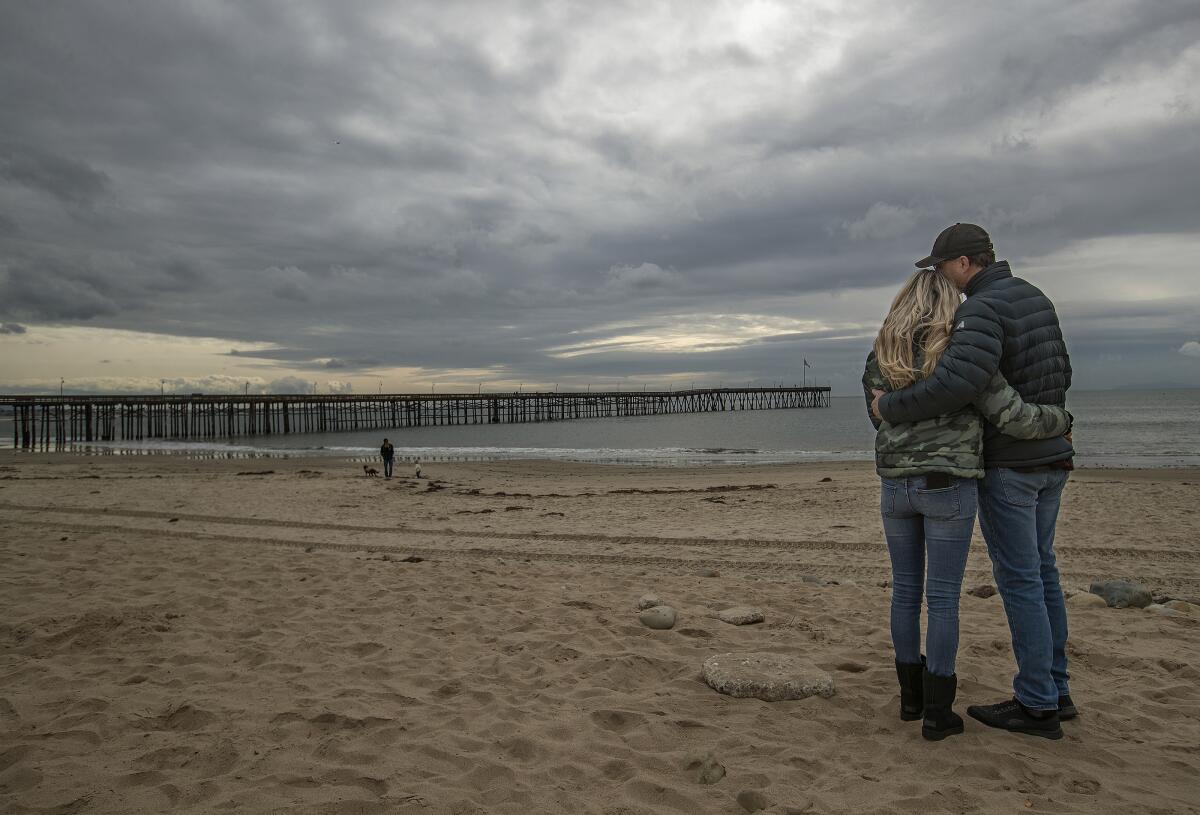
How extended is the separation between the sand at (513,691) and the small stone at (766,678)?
0.08 meters

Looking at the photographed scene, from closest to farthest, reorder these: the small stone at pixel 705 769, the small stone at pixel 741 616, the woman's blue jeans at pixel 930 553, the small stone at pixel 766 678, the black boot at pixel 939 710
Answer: the small stone at pixel 705 769, the woman's blue jeans at pixel 930 553, the black boot at pixel 939 710, the small stone at pixel 766 678, the small stone at pixel 741 616

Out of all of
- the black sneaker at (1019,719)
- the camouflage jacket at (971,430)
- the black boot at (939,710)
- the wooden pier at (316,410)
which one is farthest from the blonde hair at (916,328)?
the wooden pier at (316,410)

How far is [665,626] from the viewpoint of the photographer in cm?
487

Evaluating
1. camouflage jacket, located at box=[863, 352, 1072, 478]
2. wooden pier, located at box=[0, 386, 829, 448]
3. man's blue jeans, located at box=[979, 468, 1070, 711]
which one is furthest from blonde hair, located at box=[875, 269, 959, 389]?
wooden pier, located at box=[0, 386, 829, 448]

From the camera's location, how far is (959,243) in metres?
3.18

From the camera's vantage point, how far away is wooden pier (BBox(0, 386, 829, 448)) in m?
54.4

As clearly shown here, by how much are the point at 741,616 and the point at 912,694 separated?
1.83 metres

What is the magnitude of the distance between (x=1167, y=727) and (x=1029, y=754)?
2.75 ft

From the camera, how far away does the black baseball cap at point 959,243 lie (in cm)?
316

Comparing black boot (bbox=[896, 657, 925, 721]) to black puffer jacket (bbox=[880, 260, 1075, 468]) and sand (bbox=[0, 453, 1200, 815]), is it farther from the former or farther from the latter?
black puffer jacket (bbox=[880, 260, 1075, 468])

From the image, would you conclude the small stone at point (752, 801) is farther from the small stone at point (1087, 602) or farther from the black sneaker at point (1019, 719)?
the small stone at point (1087, 602)

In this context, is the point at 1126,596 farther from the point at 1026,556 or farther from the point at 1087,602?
the point at 1026,556

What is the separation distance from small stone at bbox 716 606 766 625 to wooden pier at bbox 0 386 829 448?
5270 centimetres

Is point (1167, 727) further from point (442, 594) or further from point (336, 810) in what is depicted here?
point (442, 594)
